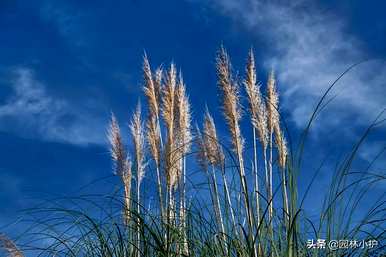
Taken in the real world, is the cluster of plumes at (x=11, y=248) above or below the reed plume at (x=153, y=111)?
below

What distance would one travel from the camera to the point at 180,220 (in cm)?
413

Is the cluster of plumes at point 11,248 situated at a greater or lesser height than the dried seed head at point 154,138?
lesser

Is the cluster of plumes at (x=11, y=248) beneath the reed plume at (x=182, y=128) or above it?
beneath

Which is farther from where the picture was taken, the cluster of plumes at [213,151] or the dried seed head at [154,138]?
the dried seed head at [154,138]

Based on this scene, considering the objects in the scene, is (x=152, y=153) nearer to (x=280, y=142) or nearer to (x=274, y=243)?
(x=280, y=142)

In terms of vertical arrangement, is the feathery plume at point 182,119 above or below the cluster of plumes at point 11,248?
above

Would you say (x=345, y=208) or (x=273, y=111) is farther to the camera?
(x=273, y=111)

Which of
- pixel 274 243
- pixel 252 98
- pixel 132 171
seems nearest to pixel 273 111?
pixel 252 98

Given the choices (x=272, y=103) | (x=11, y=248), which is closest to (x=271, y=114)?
(x=272, y=103)

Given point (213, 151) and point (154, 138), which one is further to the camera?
point (154, 138)

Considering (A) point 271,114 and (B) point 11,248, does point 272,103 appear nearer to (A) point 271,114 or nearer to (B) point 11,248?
(A) point 271,114

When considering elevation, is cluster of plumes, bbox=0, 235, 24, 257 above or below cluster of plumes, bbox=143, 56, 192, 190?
below

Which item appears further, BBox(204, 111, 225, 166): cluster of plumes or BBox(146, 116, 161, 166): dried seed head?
BBox(146, 116, 161, 166): dried seed head

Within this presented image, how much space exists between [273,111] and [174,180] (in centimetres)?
105
